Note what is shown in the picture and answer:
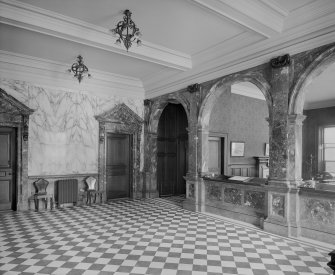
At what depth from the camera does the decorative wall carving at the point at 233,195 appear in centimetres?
682

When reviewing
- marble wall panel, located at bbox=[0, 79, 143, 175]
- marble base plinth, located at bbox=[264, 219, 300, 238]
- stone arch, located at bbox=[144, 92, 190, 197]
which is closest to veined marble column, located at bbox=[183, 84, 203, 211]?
stone arch, located at bbox=[144, 92, 190, 197]

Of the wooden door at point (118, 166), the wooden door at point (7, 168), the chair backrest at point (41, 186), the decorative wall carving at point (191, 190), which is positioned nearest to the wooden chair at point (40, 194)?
the chair backrest at point (41, 186)

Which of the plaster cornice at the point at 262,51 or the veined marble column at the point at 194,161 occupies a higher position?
the plaster cornice at the point at 262,51

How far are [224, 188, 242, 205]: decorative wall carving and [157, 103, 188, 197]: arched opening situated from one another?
149 inches

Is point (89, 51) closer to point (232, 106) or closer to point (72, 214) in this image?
point (72, 214)

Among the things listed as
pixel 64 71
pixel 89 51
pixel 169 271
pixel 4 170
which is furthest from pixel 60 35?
pixel 169 271

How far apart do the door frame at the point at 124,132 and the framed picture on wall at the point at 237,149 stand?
138 inches

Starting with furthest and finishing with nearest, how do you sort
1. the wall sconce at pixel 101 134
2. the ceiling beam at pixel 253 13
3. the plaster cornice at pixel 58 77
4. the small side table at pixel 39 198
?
the wall sconce at pixel 101 134
the small side table at pixel 39 198
the plaster cornice at pixel 58 77
the ceiling beam at pixel 253 13

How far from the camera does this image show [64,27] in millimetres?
5520

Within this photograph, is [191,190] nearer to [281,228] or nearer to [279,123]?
[281,228]

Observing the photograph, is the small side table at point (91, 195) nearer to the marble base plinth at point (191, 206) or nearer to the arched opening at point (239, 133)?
the marble base plinth at point (191, 206)

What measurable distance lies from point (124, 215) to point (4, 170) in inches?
145

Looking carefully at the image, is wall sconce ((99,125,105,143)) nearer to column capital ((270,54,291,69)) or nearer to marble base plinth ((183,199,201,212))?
marble base plinth ((183,199,201,212))

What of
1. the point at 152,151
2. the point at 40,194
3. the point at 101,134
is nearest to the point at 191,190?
the point at 152,151
